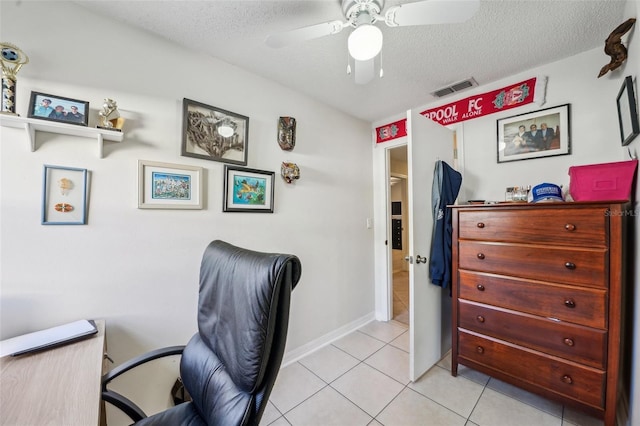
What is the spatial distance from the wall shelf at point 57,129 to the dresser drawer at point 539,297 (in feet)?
7.84

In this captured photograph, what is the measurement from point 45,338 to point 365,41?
190cm

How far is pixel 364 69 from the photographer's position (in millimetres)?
1358

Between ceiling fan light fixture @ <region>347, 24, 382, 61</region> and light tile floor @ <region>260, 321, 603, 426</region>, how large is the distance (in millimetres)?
2039

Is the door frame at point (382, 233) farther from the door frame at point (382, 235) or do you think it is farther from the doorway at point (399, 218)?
the doorway at point (399, 218)

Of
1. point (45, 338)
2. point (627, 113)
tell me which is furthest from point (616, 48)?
point (45, 338)

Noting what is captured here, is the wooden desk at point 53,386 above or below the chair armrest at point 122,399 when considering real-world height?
above

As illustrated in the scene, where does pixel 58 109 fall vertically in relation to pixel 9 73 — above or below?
below

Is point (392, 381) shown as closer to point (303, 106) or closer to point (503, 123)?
point (503, 123)

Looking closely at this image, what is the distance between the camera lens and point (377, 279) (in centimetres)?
296

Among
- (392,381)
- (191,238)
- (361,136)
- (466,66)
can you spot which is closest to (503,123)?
(466,66)

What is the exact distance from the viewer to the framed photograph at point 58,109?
1168 millimetres

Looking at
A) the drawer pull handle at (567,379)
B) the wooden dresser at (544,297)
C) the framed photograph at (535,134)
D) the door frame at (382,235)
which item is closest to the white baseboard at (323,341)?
the door frame at (382,235)

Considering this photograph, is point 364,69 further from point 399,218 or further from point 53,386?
point 399,218

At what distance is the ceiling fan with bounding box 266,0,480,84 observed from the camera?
3.29ft
